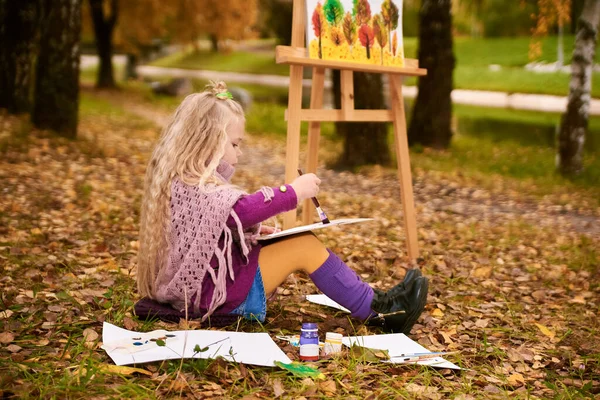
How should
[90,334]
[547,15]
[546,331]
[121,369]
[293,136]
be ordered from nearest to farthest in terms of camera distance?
[121,369] → [90,334] → [546,331] → [293,136] → [547,15]

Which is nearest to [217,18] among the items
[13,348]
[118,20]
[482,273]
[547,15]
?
[118,20]

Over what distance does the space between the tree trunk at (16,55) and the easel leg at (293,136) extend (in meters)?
7.10

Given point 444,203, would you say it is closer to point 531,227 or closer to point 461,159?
point 531,227

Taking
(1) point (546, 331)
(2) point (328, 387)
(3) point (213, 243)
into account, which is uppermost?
(3) point (213, 243)

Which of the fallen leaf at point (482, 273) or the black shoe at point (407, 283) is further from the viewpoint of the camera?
the fallen leaf at point (482, 273)

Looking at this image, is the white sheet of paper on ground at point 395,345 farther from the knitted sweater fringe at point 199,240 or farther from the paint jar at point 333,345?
the knitted sweater fringe at point 199,240

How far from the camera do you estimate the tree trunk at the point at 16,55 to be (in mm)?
10453

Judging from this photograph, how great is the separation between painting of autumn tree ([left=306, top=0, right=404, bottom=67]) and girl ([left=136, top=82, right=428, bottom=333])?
1.21m

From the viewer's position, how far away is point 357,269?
4.92 metres

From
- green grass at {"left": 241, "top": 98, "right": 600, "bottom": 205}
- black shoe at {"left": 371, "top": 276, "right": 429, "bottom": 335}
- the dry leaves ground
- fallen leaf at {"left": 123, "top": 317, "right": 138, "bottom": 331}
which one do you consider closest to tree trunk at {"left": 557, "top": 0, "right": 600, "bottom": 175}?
green grass at {"left": 241, "top": 98, "right": 600, "bottom": 205}

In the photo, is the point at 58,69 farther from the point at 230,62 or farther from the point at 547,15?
the point at 230,62

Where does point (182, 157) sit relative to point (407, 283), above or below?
above

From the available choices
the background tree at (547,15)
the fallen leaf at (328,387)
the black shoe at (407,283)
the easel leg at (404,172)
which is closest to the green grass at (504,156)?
the background tree at (547,15)

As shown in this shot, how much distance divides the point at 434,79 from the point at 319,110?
6262 mm
